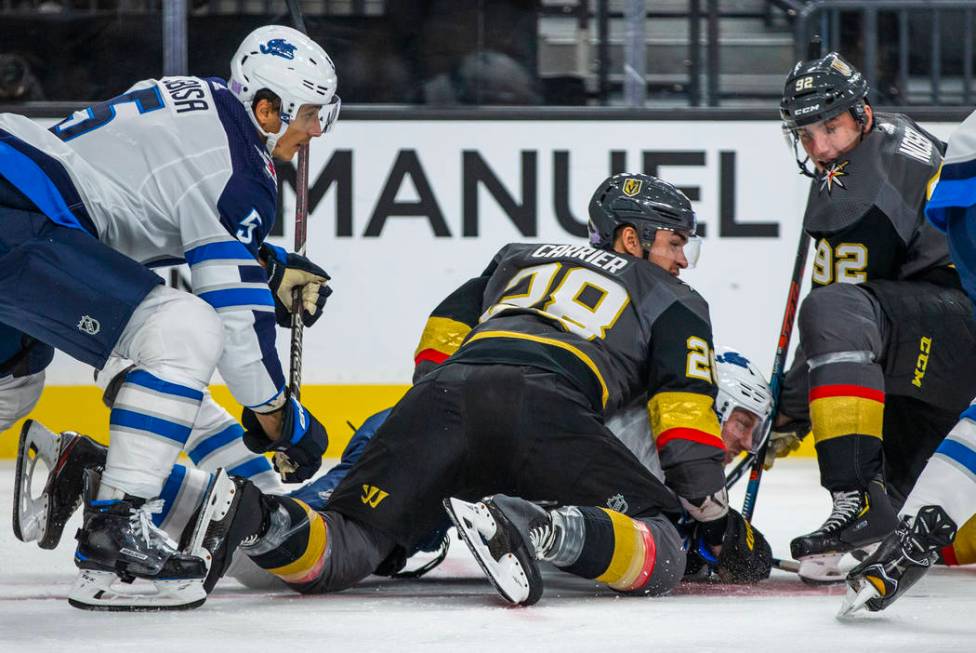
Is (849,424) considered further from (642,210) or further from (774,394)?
(642,210)

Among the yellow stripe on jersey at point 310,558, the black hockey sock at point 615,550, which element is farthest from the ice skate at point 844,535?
the yellow stripe on jersey at point 310,558

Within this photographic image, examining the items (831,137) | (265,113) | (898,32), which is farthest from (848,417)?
(898,32)

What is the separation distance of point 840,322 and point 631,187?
1.70ft

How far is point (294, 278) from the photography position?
3.66 m

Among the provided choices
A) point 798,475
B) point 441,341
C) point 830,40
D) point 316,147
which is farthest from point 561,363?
point 830,40

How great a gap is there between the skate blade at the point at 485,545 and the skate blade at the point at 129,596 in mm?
473

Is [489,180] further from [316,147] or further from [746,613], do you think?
[746,613]

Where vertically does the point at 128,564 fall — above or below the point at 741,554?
above

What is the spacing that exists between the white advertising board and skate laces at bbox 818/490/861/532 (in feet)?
8.21

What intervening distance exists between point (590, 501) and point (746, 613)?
0.36 meters

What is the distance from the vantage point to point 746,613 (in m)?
2.89

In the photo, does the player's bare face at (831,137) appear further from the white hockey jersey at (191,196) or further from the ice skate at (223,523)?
the ice skate at (223,523)

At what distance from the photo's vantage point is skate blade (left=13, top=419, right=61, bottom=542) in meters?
3.15

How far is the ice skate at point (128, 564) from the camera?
2.83 metres
